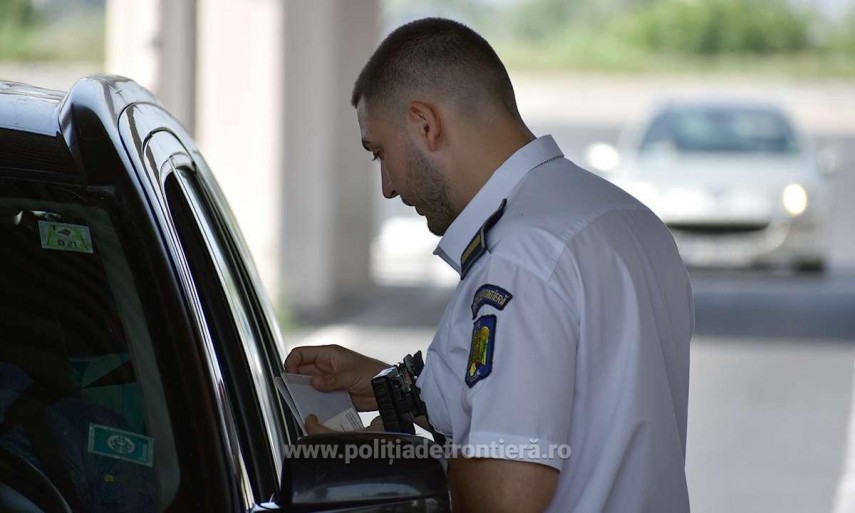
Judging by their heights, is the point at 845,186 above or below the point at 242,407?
above

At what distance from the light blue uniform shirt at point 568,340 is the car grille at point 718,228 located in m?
10.4

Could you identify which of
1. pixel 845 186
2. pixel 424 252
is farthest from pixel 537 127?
pixel 424 252

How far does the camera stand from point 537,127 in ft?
87.6

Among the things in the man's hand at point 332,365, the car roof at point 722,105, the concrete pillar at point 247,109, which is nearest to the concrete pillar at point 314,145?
the concrete pillar at point 247,109

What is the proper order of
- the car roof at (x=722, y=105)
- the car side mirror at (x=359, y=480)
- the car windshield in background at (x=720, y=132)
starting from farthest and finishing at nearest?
the car roof at (x=722, y=105)
the car windshield in background at (x=720, y=132)
the car side mirror at (x=359, y=480)

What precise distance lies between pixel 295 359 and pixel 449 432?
407 millimetres

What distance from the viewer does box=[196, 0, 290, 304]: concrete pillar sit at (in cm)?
1091

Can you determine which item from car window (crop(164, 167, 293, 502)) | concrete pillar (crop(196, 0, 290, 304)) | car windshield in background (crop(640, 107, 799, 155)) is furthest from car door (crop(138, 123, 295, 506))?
car windshield in background (crop(640, 107, 799, 155))

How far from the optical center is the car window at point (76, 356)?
81.7 inches

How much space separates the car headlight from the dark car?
35.1 feet

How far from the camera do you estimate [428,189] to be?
2223 mm

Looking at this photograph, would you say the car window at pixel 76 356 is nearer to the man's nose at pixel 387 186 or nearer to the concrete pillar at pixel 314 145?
the man's nose at pixel 387 186

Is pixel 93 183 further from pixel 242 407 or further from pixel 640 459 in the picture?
pixel 640 459

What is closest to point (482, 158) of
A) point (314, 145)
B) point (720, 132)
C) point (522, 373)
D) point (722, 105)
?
point (522, 373)
